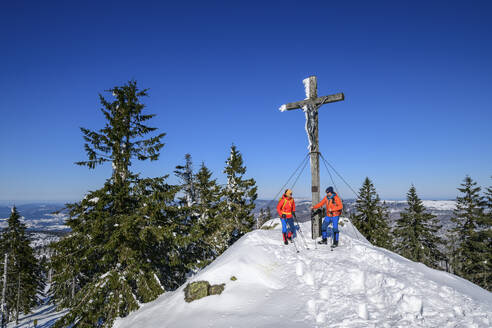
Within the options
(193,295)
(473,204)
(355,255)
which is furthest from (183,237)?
(473,204)

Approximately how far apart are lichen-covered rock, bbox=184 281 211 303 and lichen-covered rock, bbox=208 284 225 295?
0.26ft

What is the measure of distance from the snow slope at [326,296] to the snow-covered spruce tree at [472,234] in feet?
78.1

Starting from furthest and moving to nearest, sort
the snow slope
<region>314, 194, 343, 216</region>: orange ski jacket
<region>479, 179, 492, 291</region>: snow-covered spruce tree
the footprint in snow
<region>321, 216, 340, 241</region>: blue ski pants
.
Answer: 1. <region>479, 179, 492, 291</region>: snow-covered spruce tree
2. <region>314, 194, 343, 216</region>: orange ski jacket
3. <region>321, 216, 340, 241</region>: blue ski pants
4. the footprint in snow
5. the snow slope

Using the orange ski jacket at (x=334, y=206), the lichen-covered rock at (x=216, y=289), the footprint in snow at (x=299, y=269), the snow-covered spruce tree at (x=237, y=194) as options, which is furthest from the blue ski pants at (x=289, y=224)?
the snow-covered spruce tree at (x=237, y=194)

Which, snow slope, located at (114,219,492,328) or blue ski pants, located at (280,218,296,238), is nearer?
snow slope, located at (114,219,492,328)

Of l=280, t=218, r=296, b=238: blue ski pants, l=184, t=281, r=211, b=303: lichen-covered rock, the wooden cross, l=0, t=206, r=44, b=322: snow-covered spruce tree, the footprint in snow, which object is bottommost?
l=0, t=206, r=44, b=322: snow-covered spruce tree

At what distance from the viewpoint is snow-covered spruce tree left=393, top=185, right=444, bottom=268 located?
26.8 m

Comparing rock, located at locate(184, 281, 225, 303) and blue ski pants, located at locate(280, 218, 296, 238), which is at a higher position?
blue ski pants, located at locate(280, 218, 296, 238)

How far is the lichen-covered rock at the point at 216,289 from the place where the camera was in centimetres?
624

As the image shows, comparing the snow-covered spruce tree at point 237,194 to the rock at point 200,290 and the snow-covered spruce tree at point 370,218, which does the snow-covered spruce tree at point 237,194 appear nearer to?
the snow-covered spruce tree at point 370,218

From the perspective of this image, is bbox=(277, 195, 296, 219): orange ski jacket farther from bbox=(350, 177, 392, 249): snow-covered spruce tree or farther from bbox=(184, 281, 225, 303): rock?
bbox=(350, 177, 392, 249): snow-covered spruce tree

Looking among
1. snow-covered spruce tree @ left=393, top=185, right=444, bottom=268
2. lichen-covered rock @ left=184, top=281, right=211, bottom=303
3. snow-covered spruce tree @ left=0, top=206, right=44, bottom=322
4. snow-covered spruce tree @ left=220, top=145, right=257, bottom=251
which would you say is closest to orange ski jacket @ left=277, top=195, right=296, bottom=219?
lichen-covered rock @ left=184, top=281, right=211, bottom=303

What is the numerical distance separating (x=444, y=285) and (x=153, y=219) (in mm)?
9394

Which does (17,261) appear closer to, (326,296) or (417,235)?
(326,296)
